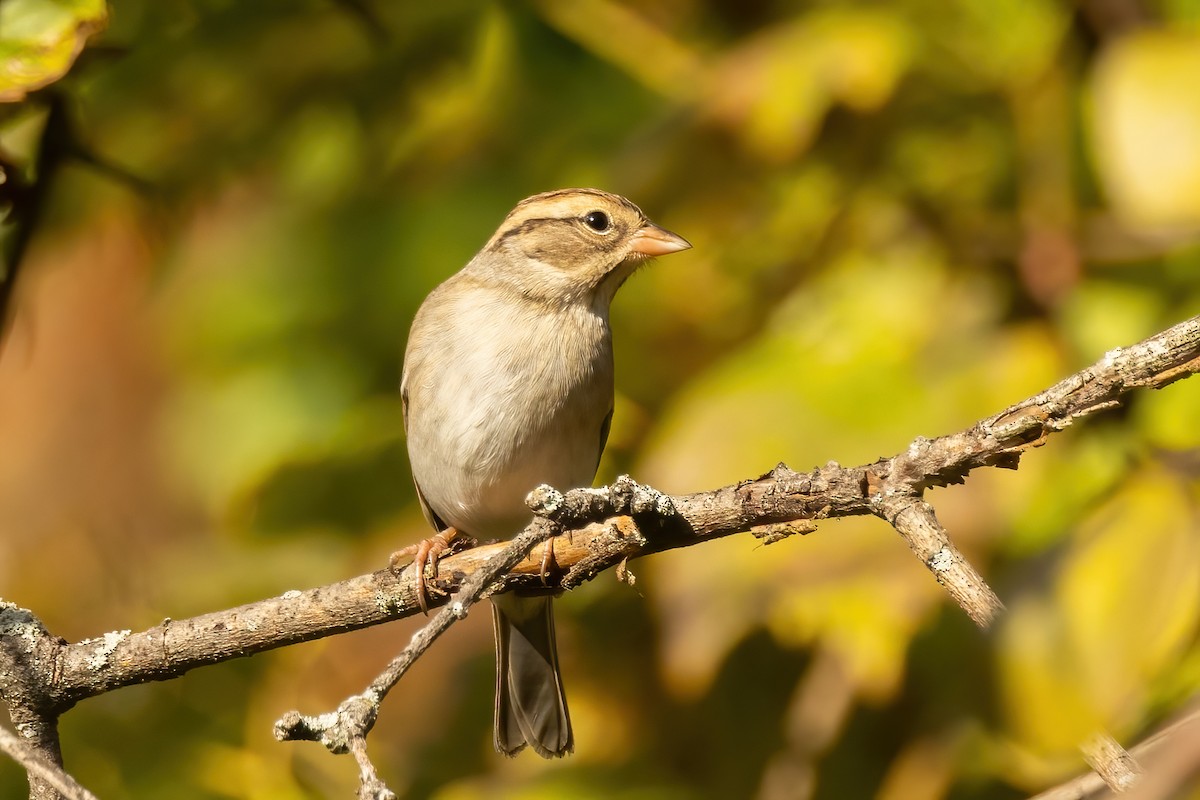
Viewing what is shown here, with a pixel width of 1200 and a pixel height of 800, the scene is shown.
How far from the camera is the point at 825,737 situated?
2.82 meters

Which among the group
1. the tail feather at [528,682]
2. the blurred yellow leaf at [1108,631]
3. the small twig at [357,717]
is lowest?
the tail feather at [528,682]

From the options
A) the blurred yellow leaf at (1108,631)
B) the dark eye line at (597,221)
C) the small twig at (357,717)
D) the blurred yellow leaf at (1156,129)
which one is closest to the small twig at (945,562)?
the blurred yellow leaf at (1108,631)

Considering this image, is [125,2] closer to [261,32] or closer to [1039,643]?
[261,32]

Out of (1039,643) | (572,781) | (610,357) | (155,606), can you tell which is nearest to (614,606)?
(572,781)

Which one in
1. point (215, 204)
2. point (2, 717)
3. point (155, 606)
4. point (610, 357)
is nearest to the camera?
point (155, 606)

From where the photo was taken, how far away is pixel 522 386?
3.37 m

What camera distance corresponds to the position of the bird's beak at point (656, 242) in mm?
3398

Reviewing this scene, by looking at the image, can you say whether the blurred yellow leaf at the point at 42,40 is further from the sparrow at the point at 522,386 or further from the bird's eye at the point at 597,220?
the bird's eye at the point at 597,220

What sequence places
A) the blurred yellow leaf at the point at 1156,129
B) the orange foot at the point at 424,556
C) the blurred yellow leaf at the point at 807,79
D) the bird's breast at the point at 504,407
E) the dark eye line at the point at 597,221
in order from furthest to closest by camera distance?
the dark eye line at the point at 597,221, the bird's breast at the point at 504,407, the blurred yellow leaf at the point at 807,79, the blurred yellow leaf at the point at 1156,129, the orange foot at the point at 424,556

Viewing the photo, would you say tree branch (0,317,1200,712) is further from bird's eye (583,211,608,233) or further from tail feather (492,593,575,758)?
bird's eye (583,211,608,233)

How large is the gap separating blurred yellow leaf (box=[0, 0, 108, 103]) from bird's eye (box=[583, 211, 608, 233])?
4.95ft

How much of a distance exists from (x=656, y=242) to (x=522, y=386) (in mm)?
522

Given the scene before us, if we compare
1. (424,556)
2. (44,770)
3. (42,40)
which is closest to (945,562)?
(44,770)

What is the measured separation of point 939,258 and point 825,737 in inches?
45.3
